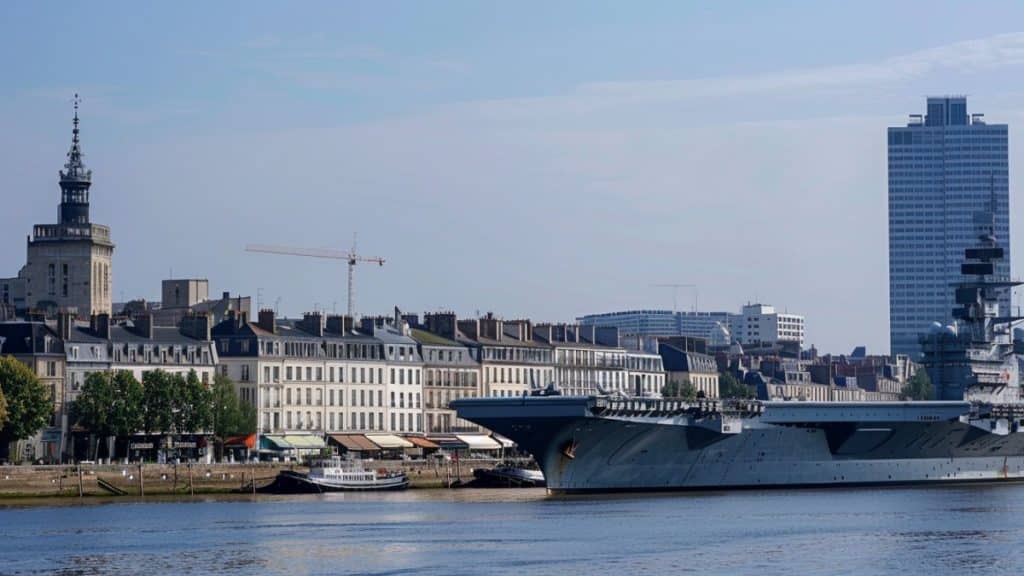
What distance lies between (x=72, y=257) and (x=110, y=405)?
3032 centimetres

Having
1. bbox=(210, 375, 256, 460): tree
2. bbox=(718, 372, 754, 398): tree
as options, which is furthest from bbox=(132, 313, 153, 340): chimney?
bbox=(718, 372, 754, 398): tree

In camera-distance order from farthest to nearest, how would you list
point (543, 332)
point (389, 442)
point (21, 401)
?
point (543, 332) → point (389, 442) → point (21, 401)

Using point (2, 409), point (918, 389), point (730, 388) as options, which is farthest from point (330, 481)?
point (918, 389)

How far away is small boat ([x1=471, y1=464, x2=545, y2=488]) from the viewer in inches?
3602

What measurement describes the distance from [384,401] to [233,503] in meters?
33.5

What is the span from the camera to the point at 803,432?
7806 cm

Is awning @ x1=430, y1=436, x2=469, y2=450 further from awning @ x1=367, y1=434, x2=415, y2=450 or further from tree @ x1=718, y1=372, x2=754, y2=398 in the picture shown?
Answer: tree @ x1=718, y1=372, x2=754, y2=398

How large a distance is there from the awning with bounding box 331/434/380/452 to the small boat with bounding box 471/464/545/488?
502 inches

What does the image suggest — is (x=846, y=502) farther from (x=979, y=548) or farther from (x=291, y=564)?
(x=291, y=564)

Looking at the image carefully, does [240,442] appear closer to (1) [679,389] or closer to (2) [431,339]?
(2) [431,339]

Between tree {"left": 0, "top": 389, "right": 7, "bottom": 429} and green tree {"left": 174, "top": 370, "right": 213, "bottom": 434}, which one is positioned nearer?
tree {"left": 0, "top": 389, "right": 7, "bottom": 429}

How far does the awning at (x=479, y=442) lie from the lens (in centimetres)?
11088

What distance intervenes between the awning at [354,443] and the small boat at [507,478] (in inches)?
502

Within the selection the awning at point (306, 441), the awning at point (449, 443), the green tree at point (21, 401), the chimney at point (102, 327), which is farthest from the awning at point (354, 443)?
the green tree at point (21, 401)
